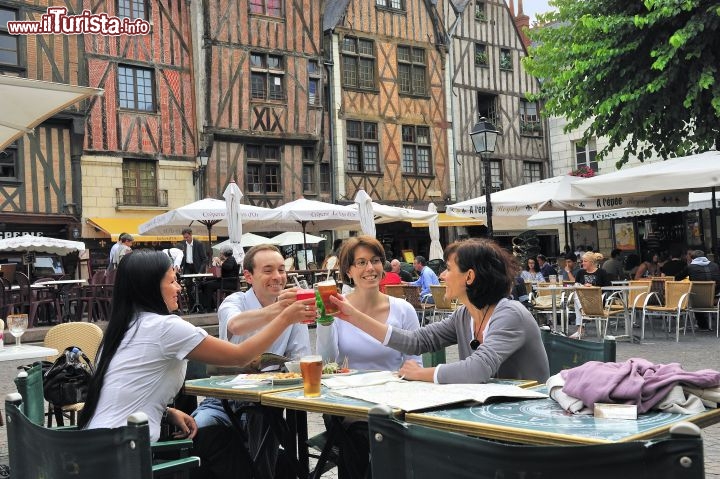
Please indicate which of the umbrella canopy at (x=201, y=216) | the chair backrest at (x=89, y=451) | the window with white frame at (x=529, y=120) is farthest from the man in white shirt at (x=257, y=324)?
the window with white frame at (x=529, y=120)

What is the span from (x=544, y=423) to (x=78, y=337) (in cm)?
417

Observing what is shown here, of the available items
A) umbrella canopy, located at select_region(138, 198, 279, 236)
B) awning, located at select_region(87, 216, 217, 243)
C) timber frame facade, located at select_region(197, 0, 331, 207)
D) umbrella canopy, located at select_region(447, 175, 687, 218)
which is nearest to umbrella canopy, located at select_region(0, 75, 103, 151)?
umbrella canopy, located at select_region(447, 175, 687, 218)

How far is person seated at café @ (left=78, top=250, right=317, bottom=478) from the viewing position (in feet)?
9.30

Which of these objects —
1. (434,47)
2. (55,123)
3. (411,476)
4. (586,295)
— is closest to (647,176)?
(586,295)

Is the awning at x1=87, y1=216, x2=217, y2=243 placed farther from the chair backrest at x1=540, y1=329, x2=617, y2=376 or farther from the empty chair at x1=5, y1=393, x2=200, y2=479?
the empty chair at x1=5, y1=393, x2=200, y2=479

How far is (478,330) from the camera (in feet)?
11.2

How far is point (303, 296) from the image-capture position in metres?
3.23

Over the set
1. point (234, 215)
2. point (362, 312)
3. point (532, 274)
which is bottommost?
point (532, 274)

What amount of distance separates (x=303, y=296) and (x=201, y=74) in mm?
20542

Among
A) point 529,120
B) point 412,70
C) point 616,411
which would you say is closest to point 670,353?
point 616,411

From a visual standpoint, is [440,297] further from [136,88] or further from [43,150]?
[136,88]

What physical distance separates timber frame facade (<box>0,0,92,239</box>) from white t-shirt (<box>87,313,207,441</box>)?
17.9m

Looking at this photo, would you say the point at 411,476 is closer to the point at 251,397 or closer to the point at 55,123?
the point at 251,397

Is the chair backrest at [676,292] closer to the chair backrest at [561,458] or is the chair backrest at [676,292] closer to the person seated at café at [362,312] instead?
the person seated at café at [362,312]
